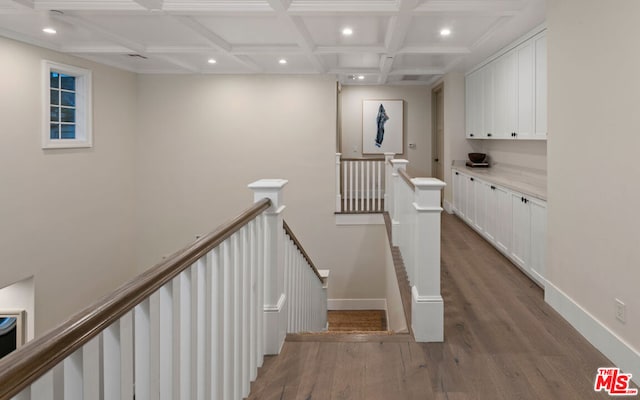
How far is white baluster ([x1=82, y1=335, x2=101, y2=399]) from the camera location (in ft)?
3.16

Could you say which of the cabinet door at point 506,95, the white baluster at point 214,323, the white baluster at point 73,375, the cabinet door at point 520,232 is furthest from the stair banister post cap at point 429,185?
the cabinet door at point 506,95

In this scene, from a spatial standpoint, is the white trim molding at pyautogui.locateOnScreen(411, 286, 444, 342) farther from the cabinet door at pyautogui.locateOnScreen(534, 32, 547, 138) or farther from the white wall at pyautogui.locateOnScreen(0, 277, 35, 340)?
the white wall at pyautogui.locateOnScreen(0, 277, 35, 340)

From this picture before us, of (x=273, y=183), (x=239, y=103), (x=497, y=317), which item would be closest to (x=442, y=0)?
(x=273, y=183)

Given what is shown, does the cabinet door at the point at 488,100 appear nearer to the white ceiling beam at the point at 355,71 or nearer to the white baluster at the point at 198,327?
the white ceiling beam at the point at 355,71

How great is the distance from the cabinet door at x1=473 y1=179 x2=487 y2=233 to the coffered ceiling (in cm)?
176

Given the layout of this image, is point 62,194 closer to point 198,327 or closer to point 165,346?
point 198,327

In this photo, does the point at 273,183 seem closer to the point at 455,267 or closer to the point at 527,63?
the point at 455,267

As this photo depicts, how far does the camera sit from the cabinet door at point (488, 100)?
6.30 metres

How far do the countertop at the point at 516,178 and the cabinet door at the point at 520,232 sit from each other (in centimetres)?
12

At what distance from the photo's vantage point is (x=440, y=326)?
297 cm

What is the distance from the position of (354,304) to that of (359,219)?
154 centimetres

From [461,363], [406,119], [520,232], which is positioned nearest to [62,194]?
[461,363]

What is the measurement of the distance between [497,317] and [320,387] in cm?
169

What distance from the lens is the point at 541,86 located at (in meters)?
4.73
